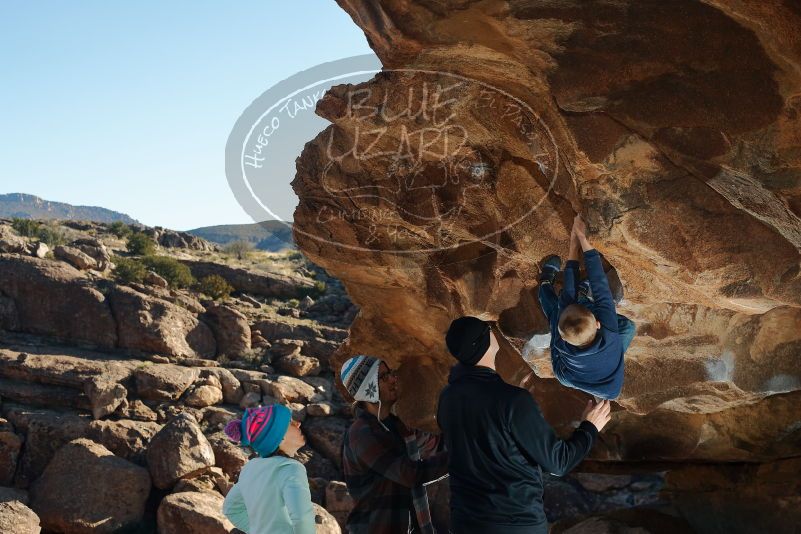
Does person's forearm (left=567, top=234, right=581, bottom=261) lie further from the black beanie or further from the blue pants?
the black beanie

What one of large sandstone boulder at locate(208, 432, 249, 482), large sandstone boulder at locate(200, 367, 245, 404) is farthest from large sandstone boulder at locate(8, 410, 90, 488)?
large sandstone boulder at locate(200, 367, 245, 404)

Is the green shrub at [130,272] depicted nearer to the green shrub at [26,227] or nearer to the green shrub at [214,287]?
the green shrub at [214,287]

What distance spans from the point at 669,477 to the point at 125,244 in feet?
92.5

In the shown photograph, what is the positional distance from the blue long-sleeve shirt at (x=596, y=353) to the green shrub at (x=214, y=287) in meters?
21.9

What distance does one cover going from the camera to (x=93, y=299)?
1811 centimetres

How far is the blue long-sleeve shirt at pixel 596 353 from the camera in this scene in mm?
3770

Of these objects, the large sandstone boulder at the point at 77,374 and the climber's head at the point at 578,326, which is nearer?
the climber's head at the point at 578,326

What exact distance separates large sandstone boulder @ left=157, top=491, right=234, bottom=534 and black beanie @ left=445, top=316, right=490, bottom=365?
29.7 ft

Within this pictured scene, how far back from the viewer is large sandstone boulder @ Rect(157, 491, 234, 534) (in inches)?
452

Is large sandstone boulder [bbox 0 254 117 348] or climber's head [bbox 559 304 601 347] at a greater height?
climber's head [bbox 559 304 601 347]

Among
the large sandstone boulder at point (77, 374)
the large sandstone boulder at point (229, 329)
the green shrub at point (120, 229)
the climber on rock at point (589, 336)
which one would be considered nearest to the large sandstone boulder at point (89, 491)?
the large sandstone boulder at point (77, 374)

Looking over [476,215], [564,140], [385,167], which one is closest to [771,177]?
[564,140]

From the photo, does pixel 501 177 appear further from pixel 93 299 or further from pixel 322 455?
pixel 93 299

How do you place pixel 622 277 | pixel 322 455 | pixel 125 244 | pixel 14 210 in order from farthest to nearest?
pixel 14 210, pixel 125 244, pixel 322 455, pixel 622 277
